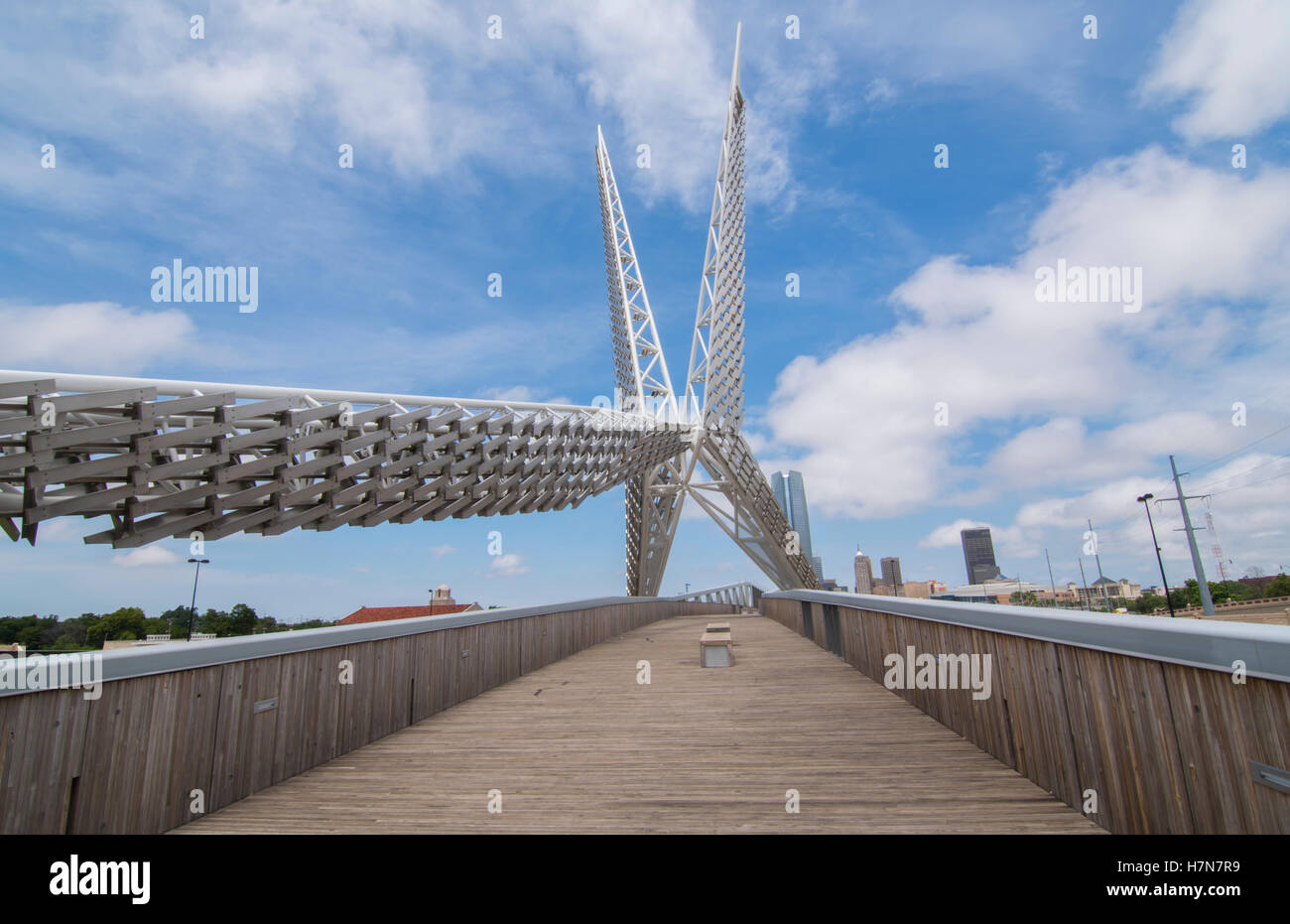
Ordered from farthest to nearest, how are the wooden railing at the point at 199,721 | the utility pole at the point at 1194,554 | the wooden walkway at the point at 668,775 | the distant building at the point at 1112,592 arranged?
1. the distant building at the point at 1112,592
2. the utility pole at the point at 1194,554
3. the wooden walkway at the point at 668,775
4. the wooden railing at the point at 199,721

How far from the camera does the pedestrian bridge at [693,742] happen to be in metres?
2.45

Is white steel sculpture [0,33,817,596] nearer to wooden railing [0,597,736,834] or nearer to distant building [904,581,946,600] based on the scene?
wooden railing [0,597,736,834]

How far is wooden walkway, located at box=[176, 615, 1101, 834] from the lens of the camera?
337 cm

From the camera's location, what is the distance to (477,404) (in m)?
15.2

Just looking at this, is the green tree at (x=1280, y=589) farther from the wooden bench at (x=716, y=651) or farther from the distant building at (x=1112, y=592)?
the wooden bench at (x=716, y=651)

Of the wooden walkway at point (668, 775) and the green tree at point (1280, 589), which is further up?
the wooden walkway at point (668, 775)

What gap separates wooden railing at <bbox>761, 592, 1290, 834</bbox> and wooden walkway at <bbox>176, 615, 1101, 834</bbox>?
11.1 inches

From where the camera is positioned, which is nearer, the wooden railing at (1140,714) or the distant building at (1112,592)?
the wooden railing at (1140,714)

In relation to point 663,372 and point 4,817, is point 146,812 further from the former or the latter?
point 663,372

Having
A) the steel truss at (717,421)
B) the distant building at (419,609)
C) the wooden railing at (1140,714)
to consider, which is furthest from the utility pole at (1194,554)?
the distant building at (419,609)

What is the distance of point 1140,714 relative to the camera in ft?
8.73

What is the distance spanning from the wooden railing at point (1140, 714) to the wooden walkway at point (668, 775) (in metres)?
0.28

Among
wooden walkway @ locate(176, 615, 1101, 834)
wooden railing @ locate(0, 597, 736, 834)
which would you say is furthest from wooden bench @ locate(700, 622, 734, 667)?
wooden railing @ locate(0, 597, 736, 834)

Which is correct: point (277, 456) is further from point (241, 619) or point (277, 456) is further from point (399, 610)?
point (399, 610)
